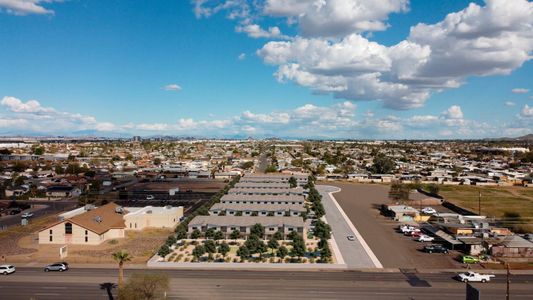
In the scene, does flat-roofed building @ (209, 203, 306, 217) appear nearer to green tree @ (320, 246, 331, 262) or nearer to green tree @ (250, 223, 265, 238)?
green tree @ (250, 223, 265, 238)

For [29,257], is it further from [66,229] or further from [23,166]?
[23,166]

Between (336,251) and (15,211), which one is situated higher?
(336,251)

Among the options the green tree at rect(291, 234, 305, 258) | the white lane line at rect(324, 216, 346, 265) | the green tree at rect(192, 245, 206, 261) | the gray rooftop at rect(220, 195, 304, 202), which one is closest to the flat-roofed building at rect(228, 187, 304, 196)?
the gray rooftop at rect(220, 195, 304, 202)

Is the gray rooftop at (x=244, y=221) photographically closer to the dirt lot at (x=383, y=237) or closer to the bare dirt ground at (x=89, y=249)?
the bare dirt ground at (x=89, y=249)

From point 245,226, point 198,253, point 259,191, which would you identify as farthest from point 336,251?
point 259,191

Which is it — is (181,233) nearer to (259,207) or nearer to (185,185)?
(259,207)

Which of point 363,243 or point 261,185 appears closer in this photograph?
point 363,243
